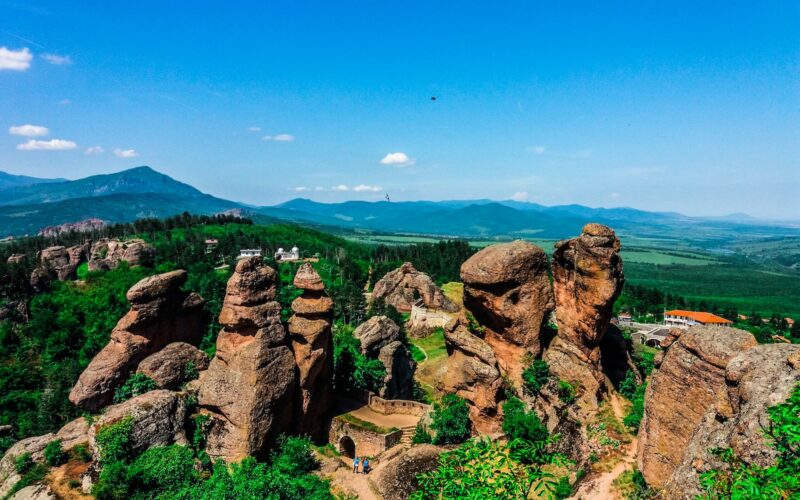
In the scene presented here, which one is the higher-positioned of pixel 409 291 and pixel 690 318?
pixel 409 291

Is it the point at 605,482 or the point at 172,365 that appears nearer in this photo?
the point at 605,482

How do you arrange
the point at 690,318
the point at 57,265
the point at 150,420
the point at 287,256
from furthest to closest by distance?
the point at 287,256 → the point at 690,318 → the point at 57,265 → the point at 150,420

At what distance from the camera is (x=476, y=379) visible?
29703 mm

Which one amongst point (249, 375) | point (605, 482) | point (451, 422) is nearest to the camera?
point (605, 482)

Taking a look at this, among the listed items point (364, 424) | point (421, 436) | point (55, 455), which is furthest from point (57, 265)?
point (421, 436)

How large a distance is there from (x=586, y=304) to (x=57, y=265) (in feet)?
354

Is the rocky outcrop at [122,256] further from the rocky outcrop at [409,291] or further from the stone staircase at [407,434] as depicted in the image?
the stone staircase at [407,434]

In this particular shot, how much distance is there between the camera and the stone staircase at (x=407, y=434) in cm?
3028

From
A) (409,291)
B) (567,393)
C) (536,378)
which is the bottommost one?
(409,291)

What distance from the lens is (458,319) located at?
33.7m

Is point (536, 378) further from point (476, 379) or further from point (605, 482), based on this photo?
point (605, 482)

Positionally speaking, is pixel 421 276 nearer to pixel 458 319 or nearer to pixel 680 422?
pixel 458 319

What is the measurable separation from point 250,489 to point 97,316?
245 feet

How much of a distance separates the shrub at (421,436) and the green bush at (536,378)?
7.18 metres
